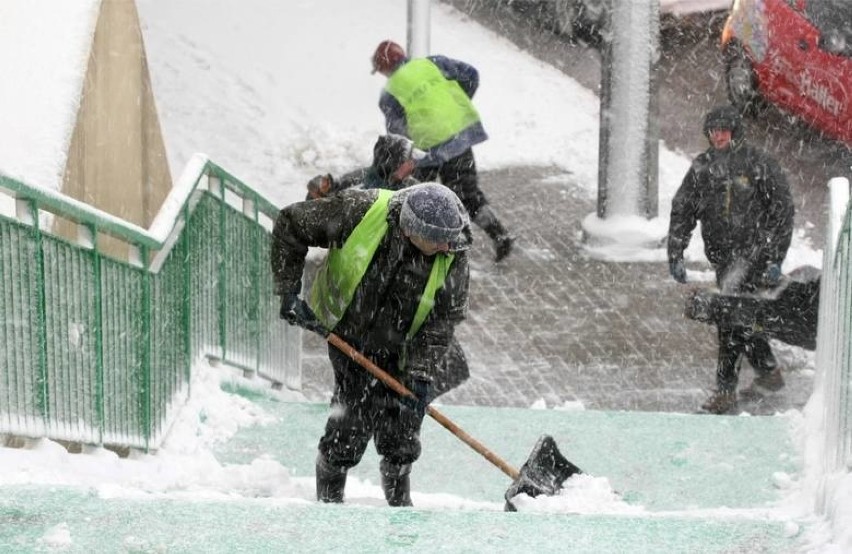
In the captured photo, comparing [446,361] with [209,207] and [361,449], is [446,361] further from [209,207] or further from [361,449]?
[209,207]

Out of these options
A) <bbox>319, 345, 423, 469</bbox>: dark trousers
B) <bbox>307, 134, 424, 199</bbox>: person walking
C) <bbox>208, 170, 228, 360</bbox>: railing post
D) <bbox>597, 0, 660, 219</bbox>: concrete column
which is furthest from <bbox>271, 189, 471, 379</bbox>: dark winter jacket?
<bbox>597, 0, 660, 219</bbox>: concrete column

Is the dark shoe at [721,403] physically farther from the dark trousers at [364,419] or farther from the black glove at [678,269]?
the dark trousers at [364,419]

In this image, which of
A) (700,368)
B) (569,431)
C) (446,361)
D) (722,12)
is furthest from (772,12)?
(446,361)

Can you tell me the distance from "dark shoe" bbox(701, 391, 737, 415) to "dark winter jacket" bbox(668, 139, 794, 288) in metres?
0.62

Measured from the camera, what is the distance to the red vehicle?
12.7 m

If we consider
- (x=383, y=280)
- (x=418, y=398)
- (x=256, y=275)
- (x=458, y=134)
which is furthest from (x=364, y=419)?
(x=458, y=134)

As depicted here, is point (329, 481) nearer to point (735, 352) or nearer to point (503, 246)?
point (735, 352)

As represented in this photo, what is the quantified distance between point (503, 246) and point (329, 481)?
16.0ft

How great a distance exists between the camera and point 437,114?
413 inches

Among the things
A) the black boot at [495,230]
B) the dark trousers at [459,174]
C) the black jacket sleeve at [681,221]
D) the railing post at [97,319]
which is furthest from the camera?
the black boot at [495,230]

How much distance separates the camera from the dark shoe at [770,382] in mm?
9172

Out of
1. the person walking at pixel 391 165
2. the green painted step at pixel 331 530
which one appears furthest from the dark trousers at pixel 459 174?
the green painted step at pixel 331 530

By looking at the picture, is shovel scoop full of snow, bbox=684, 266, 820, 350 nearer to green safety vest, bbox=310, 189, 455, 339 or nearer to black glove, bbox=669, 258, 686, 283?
black glove, bbox=669, 258, 686, 283

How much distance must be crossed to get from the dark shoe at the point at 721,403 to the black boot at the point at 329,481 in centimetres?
302
